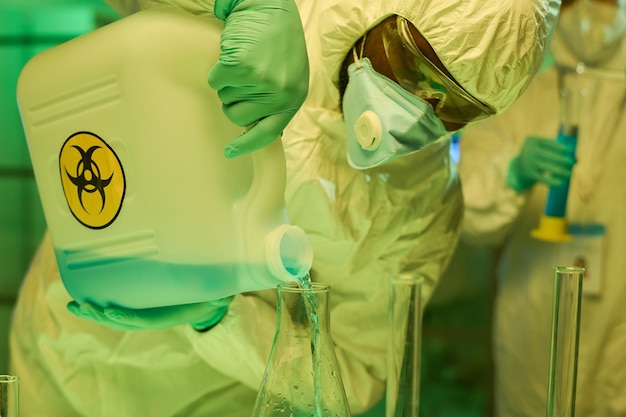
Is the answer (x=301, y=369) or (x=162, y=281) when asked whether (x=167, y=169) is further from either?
(x=301, y=369)

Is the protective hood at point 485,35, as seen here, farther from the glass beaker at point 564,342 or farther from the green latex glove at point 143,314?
the green latex glove at point 143,314

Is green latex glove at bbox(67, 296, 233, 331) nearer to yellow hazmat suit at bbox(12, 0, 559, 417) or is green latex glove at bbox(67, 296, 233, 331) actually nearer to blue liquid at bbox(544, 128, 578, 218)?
yellow hazmat suit at bbox(12, 0, 559, 417)

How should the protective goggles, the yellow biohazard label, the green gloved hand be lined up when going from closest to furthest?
the yellow biohazard label
the protective goggles
the green gloved hand

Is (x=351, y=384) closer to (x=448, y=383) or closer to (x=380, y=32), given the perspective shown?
(x=380, y=32)

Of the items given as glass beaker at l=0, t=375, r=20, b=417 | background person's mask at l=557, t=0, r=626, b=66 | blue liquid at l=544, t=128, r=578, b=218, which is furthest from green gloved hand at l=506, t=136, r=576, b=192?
glass beaker at l=0, t=375, r=20, b=417

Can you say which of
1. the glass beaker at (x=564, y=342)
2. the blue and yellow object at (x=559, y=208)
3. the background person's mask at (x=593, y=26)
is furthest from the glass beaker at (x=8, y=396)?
the background person's mask at (x=593, y=26)

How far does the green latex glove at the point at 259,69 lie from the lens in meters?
0.83

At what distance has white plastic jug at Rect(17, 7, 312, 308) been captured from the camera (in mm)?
854

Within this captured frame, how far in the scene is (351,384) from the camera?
1252 mm

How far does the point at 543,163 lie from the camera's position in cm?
179

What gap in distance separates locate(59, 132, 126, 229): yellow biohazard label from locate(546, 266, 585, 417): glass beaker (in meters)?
0.47

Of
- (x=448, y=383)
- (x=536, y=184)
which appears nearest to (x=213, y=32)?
(x=536, y=184)

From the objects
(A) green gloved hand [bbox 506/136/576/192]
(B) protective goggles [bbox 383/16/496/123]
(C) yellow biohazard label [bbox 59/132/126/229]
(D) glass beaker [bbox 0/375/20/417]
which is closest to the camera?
(D) glass beaker [bbox 0/375/20/417]

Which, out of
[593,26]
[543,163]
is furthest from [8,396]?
[593,26]
